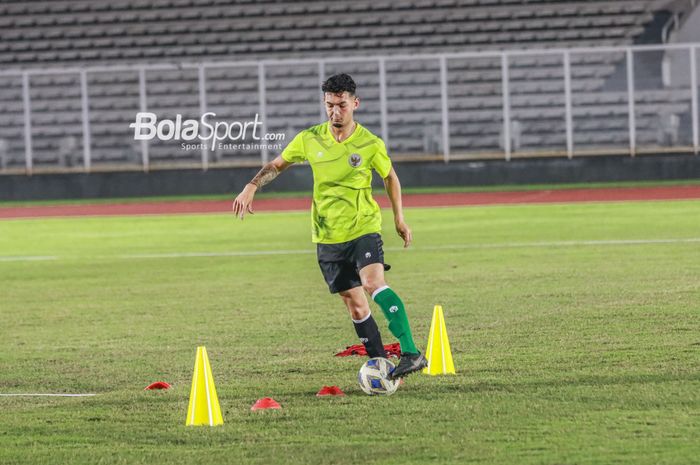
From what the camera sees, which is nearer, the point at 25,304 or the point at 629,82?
the point at 25,304

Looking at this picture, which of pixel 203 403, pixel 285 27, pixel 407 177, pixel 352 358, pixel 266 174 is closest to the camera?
pixel 203 403

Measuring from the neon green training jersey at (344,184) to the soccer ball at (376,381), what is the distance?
2.68 ft

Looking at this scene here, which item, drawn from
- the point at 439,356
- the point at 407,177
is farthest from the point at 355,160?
the point at 407,177

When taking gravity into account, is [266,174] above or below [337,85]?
below

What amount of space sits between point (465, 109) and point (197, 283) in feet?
57.2

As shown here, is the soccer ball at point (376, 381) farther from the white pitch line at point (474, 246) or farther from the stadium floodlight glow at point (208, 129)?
the stadium floodlight glow at point (208, 129)

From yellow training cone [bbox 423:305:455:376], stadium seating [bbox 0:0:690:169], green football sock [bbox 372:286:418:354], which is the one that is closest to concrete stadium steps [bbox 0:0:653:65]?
stadium seating [bbox 0:0:690:169]

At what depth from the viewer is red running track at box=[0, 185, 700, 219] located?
27.0m

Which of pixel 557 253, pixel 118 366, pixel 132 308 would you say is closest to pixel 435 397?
pixel 118 366

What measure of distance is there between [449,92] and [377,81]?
5.46 ft

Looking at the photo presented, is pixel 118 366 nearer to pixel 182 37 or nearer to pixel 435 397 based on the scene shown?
pixel 435 397

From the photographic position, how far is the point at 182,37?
38.2m

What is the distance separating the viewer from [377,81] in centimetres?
3142

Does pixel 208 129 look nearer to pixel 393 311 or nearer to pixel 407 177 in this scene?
pixel 407 177
